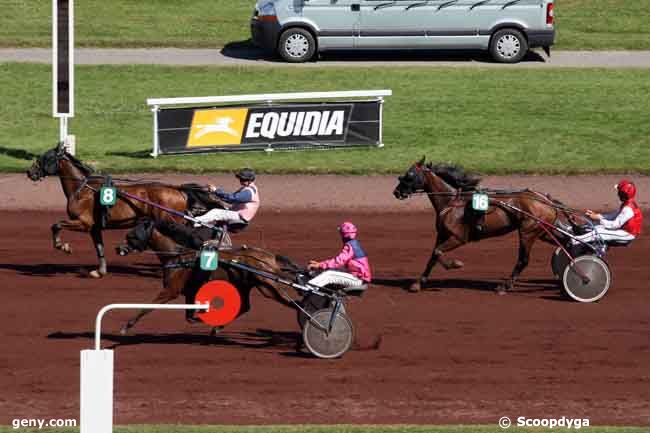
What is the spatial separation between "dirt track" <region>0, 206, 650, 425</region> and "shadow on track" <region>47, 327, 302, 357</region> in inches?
0.9

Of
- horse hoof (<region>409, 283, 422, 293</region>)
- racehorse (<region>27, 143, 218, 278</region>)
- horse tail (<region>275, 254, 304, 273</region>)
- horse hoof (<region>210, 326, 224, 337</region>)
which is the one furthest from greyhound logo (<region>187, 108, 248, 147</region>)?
horse tail (<region>275, 254, 304, 273</region>)

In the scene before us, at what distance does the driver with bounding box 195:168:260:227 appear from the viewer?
17297 mm

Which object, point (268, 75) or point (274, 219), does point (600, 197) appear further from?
point (268, 75)

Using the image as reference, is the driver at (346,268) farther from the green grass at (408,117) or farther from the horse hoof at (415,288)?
the green grass at (408,117)

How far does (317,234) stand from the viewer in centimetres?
2050

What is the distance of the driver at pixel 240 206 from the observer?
681 inches

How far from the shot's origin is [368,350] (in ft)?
48.9

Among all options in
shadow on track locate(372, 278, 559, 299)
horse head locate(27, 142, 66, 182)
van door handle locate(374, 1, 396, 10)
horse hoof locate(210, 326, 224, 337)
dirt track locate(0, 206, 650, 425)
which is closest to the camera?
dirt track locate(0, 206, 650, 425)

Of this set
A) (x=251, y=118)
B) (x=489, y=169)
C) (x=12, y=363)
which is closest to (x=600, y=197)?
(x=489, y=169)

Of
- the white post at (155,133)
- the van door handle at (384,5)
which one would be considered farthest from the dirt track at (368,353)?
the van door handle at (384,5)

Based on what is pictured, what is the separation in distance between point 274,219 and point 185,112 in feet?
13.8

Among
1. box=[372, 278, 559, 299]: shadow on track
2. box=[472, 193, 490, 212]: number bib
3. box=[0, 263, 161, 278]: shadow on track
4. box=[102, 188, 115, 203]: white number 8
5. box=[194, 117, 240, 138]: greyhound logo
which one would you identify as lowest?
box=[0, 263, 161, 278]: shadow on track

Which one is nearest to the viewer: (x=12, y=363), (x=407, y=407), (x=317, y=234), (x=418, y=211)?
(x=407, y=407)

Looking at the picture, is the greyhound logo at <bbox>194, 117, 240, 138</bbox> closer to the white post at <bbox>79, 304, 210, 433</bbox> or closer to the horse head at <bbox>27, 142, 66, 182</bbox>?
the horse head at <bbox>27, 142, 66, 182</bbox>
